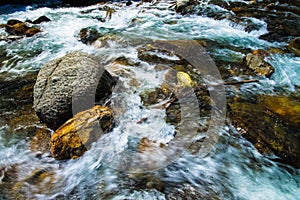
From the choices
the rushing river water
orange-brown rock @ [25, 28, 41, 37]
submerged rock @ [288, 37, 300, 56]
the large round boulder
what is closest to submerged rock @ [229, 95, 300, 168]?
the rushing river water

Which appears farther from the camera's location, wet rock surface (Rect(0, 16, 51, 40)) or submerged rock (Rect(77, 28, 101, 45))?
wet rock surface (Rect(0, 16, 51, 40))

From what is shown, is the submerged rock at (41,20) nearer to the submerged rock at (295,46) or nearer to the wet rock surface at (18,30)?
the wet rock surface at (18,30)

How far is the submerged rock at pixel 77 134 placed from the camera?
3691mm

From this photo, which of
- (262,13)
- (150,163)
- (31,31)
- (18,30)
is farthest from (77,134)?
(262,13)

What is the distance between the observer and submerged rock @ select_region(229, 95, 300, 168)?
12.3 ft

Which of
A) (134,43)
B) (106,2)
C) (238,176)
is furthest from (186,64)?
(106,2)

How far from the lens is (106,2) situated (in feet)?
48.6

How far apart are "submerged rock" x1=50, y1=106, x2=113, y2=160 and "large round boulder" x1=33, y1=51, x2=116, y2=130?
12.3 inches

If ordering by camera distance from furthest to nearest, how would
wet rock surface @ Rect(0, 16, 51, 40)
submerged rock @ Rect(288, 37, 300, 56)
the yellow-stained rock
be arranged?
wet rock surface @ Rect(0, 16, 51, 40) → submerged rock @ Rect(288, 37, 300, 56) → the yellow-stained rock

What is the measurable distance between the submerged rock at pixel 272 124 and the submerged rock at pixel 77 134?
8.06ft

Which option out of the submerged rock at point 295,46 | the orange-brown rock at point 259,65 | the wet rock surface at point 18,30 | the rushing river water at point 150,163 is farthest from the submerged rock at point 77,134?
the wet rock surface at point 18,30

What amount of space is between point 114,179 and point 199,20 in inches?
330

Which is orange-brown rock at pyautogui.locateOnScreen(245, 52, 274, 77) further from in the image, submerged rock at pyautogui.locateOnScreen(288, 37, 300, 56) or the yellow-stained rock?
the yellow-stained rock

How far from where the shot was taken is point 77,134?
371 cm
